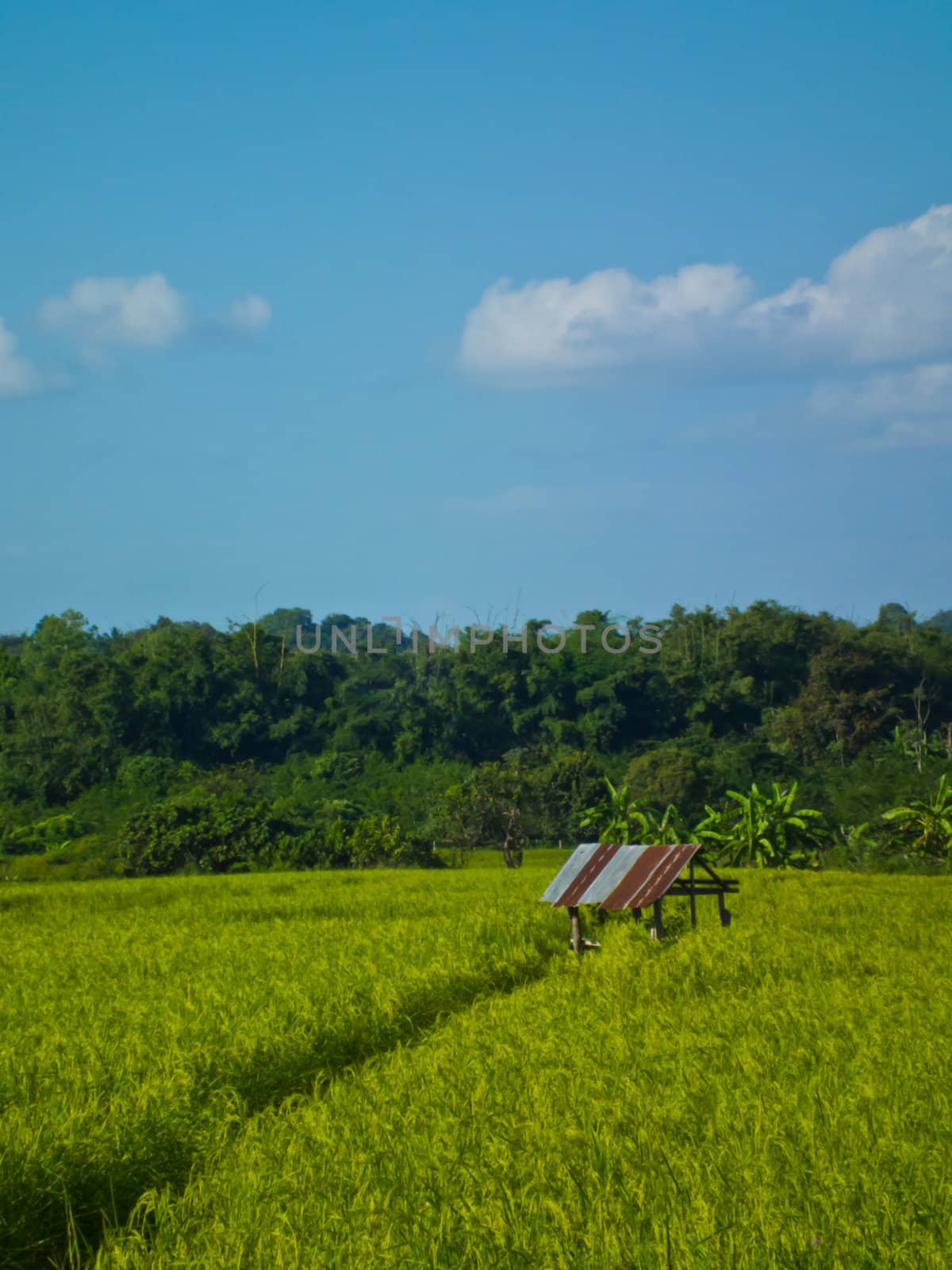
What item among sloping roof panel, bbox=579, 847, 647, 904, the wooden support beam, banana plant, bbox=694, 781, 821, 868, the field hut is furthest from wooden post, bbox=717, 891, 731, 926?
banana plant, bbox=694, 781, 821, 868

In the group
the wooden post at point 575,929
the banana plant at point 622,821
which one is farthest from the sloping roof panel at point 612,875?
the banana plant at point 622,821

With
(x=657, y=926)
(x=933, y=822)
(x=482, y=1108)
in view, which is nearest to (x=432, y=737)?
(x=933, y=822)

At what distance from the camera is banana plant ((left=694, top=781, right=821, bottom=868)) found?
72.8 ft

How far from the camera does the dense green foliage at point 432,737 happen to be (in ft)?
86.8

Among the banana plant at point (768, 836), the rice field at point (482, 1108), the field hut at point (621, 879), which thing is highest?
the field hut at point (621, 879)

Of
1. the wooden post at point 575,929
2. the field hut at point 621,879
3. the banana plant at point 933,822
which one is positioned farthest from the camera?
the banana plant at point 933,822

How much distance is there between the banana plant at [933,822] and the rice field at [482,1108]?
12.8 metres

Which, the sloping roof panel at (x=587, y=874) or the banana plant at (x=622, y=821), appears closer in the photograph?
the sloping roof panel at (x=587, y=874)

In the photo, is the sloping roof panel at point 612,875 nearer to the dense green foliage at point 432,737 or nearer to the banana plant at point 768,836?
the banana plant at point 768,836

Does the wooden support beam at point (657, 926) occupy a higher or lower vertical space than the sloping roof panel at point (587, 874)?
lower

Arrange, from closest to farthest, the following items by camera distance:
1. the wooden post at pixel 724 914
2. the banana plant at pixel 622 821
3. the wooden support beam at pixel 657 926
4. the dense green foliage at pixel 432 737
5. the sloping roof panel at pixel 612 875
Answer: the sloping roof panel at pixel 612 875
the wooden support beam at pixel 657 926
the wooden post at pixel 724 914
the banana plant at pixel 622 821
the dense green foliage at pixel 432 737

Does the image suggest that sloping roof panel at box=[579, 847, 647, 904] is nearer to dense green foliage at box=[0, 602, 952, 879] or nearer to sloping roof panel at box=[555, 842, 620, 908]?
sloping roof panel at box=[555, 842, 620, 908]

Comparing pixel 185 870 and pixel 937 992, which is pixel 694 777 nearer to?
pixel 185 870

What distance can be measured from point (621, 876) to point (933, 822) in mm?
13963
